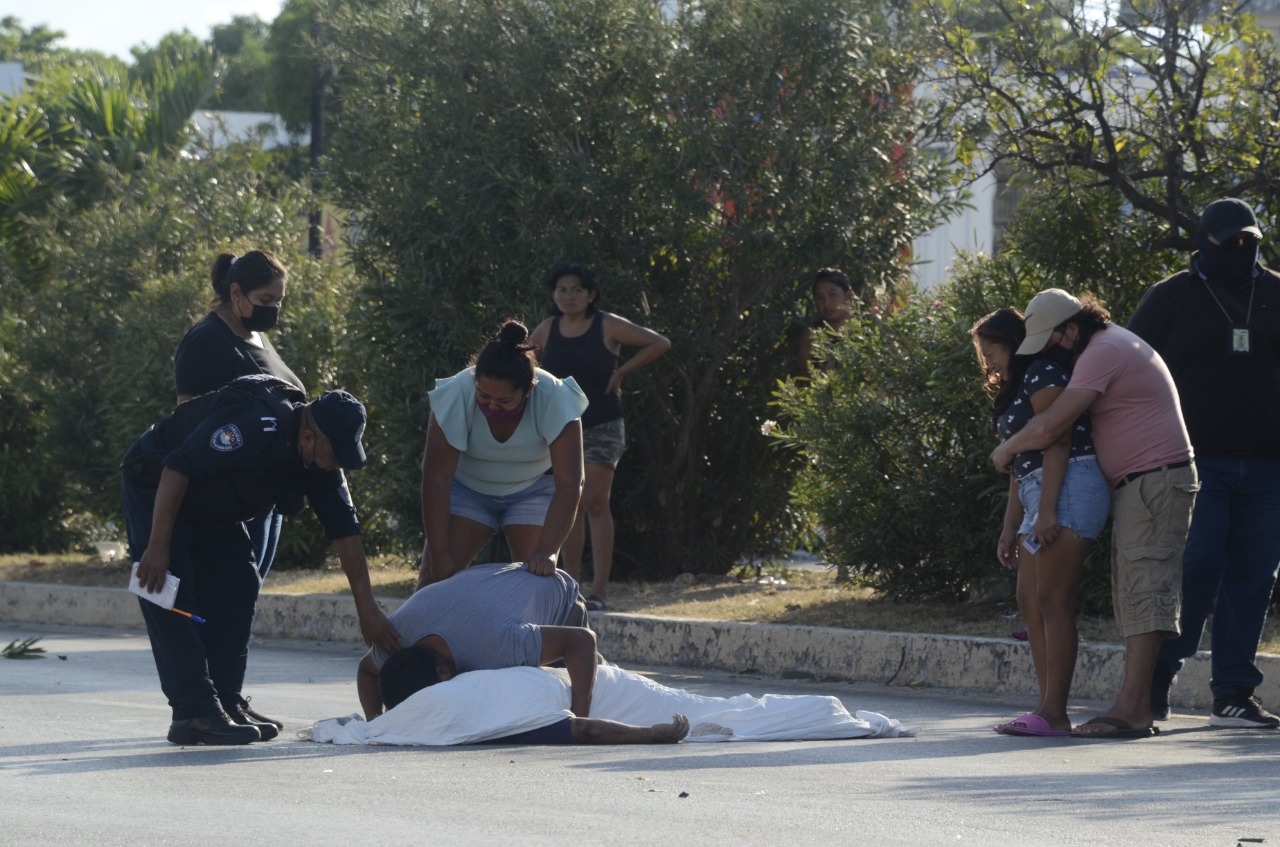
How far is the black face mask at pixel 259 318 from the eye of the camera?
7414 millimetres

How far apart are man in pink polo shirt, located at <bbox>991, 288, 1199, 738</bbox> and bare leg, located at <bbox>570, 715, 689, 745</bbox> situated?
4.94 ft

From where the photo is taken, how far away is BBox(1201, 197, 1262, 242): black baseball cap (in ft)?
23.6

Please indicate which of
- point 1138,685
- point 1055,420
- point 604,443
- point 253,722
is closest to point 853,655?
point 604,443

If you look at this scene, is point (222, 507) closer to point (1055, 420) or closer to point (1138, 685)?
point (1055, 420)

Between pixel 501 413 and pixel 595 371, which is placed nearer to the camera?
pixel 501 413

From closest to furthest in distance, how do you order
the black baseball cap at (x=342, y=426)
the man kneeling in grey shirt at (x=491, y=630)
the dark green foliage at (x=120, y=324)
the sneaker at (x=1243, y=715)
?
the black baseball cap at (x=342, y=426), the man kneeling in grey shirt at (x=491, y=630), the sneaker at (x=1243, y=715), the dark green foliage at (x=120, y=324)

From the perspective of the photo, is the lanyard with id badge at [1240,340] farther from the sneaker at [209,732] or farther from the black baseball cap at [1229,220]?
the sneaker at [209,732]

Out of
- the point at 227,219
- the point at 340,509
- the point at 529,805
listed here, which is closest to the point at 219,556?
the point at 340,509

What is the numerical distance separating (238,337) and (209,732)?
5.26ft

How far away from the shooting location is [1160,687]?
287 inches

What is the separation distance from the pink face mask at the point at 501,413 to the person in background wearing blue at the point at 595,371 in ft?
8.80

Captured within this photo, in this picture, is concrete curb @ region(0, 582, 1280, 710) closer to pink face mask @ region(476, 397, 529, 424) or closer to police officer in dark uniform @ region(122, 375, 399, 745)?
pink face mask @ region(476, 397, 529, 424)

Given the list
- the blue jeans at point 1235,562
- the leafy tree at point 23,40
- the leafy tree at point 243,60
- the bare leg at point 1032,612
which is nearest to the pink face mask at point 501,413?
the bare leg at point 1032,612

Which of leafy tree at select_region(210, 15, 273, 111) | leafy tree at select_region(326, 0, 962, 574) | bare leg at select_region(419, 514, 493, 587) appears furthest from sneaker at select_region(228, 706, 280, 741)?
leafy tree at select_region(210, 15, 273, 111)
